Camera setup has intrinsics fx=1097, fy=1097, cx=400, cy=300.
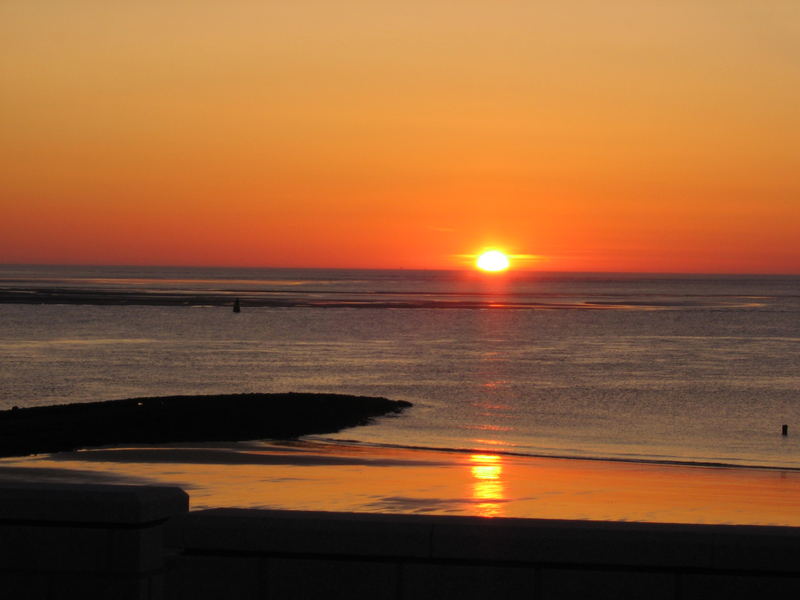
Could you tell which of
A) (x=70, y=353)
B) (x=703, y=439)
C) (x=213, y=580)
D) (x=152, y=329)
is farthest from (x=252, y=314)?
(x=213, y=580)

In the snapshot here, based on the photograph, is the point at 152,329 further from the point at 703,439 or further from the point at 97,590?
the point at 97,590

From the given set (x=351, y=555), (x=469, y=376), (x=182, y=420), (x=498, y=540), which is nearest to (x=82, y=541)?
(x=351, y=555)

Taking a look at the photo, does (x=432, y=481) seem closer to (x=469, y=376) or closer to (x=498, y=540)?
(x=498, y=540)

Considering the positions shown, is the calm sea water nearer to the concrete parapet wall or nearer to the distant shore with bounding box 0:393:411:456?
the distant shore with bounding box 0:393:411:456

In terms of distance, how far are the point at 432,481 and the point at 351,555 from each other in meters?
23.0

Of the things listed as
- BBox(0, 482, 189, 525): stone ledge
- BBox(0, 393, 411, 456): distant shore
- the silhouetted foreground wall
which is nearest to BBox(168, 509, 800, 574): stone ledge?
the silhouetted foreground wall

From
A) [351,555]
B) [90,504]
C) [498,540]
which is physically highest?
[90,504]

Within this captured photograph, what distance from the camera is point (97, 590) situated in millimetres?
6043

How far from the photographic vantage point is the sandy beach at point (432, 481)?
2434 cm

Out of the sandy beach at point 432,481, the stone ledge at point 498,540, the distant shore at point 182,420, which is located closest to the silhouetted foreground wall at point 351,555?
the stone ledge at point 498,540

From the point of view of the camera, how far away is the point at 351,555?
6.17m

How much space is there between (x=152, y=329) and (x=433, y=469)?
91.9 meters

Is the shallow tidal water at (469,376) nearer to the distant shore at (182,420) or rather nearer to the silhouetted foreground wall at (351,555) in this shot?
the distant shore at (182,420)

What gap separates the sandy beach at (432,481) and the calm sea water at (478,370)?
4828 mm
